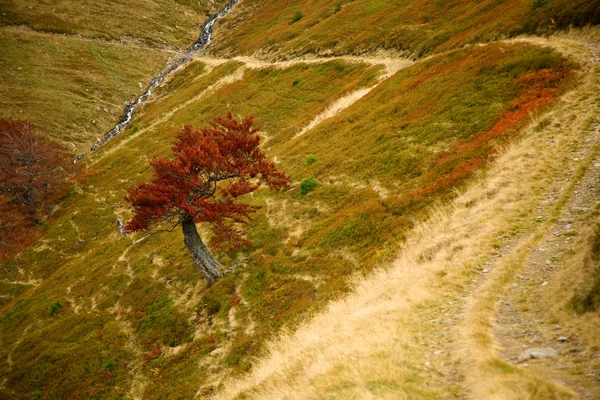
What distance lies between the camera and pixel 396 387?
8.67m

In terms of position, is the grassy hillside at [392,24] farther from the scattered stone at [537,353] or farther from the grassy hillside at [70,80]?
the scattered stone at [537,353]

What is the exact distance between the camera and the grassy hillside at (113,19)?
344 feet

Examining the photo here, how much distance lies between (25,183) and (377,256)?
61.7 m

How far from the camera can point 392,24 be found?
5425cm

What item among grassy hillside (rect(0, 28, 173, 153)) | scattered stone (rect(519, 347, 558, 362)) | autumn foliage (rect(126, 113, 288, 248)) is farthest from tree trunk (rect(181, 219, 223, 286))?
grassy hillside (rect(0, 28, 173, 153))

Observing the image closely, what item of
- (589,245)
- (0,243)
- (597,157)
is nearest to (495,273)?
(589,245)

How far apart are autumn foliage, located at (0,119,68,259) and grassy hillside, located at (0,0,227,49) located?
192 ft

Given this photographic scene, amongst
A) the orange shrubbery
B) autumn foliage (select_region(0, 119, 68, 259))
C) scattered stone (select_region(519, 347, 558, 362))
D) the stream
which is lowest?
scattered stone (select_region(519, 347, 558, 362))

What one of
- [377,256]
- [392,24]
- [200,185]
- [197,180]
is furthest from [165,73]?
[377,256]

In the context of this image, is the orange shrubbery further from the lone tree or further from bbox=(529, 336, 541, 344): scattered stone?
bbox=(529, 336, 541, 344): scattered stone

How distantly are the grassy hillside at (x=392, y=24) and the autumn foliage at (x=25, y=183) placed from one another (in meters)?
45.7

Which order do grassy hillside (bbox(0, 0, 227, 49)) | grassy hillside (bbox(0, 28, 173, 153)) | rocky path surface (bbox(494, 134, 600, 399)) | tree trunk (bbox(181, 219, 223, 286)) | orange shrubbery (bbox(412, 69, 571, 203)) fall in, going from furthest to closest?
grassy hillside (bbox(0, 0, 227, 49))
grassy hillside (bbox(0, 28, 173, 153))
tree trunk (bbox(181, 219, 223, 286))
orange shrubbery (bbox(412, 69, 571, 203))
rocky path surface (bbox(494, 134, 600, 399))

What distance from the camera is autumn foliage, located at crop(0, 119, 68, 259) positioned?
52.6 m

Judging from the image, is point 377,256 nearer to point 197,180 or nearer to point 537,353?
point 537,353
